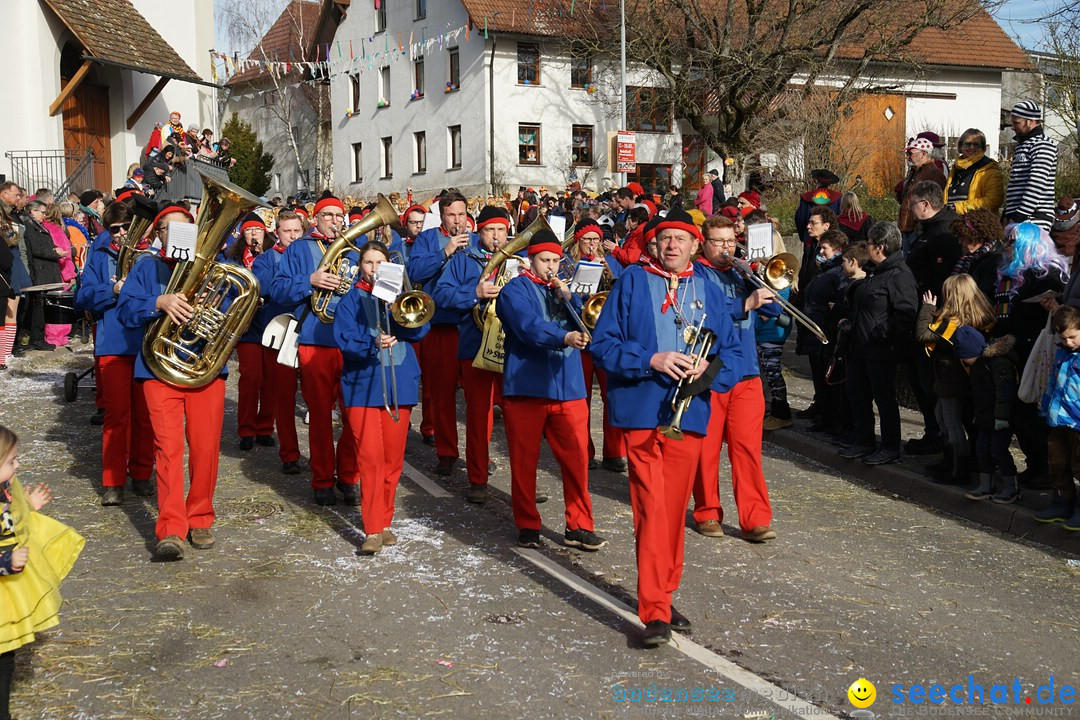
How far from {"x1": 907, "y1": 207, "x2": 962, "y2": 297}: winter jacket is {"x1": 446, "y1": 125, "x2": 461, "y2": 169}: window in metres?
34.3

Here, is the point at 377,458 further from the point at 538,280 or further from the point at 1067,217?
the point at 1067,217

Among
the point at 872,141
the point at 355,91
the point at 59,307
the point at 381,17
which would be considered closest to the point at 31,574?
the point at 59,307

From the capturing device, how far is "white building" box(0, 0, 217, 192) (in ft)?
81.8

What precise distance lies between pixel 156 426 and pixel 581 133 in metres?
37.4

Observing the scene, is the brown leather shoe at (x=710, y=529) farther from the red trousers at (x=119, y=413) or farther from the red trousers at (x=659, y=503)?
the red trousers at (x=119, y=413)

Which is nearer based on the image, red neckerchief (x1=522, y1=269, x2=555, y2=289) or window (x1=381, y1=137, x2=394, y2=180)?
red neckerchief (x1=522, y1=269, x2=555, y2=289)

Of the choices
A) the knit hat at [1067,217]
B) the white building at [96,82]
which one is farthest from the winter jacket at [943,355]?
the white building at [96,82]

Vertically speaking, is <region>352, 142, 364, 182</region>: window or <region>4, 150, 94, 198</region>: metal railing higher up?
<region>352, 142, 364, 182</region>: window

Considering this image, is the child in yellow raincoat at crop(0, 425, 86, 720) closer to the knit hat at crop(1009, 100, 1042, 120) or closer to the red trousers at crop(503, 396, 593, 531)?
the red trousers at crop(503, 396, 593, 531)

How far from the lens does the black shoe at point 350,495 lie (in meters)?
8.47

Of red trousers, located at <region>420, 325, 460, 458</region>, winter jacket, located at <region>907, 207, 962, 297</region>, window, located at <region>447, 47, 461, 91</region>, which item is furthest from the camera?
window, located at <region>447, 47, 461, 91</region>

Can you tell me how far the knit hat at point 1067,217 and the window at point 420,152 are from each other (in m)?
37.3

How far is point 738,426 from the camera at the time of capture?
304 inches

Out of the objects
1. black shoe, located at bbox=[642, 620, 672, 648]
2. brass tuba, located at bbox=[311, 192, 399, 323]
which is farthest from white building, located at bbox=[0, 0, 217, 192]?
black shoe, located at bbox=[642, 620, 672, 648]
